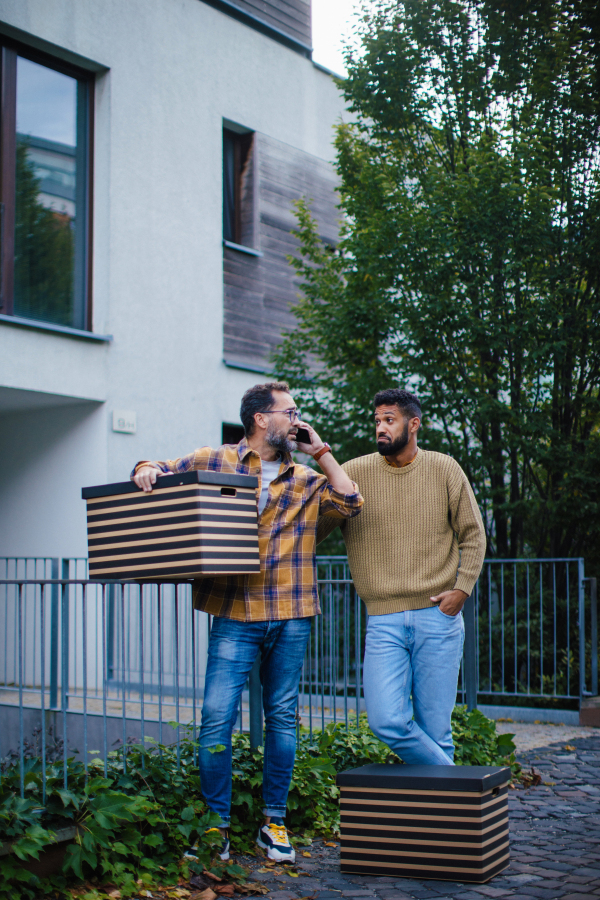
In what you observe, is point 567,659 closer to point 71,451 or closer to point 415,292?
point 415,292

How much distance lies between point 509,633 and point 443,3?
5.97 metres

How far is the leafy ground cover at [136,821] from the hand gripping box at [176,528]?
87cm

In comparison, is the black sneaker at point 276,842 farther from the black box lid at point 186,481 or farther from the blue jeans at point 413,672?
the black box lid at point 186,481

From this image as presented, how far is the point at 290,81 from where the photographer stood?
12.5m

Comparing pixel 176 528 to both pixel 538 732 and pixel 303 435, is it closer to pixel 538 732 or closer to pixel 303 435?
pixel 303 435

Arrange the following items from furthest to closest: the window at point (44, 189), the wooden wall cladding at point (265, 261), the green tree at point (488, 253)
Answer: the wooden wall cladding at point (265, 261) < the window at point (44, 189) < the green tree at point (488, 253)

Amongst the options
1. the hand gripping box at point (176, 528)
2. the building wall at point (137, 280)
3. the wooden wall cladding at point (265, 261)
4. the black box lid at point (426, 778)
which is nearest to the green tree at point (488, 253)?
the building wall at point (137, 280)

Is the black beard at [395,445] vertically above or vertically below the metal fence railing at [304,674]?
above

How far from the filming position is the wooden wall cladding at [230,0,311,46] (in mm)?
11992

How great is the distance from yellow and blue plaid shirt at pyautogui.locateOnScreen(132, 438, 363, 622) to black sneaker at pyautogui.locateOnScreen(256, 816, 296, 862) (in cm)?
94

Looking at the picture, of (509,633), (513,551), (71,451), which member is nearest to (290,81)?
(71,451)

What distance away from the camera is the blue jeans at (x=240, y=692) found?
13.0ft

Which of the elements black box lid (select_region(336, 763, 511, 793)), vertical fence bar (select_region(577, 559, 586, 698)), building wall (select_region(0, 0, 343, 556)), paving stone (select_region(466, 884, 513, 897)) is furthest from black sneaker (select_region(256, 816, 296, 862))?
building wall (select_region(0, 0, 343, 556))

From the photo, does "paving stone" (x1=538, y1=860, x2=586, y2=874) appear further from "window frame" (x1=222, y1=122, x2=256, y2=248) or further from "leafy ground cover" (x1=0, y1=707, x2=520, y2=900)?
"window frame" (x1=222, y1=122, x2=256, y2=248)
